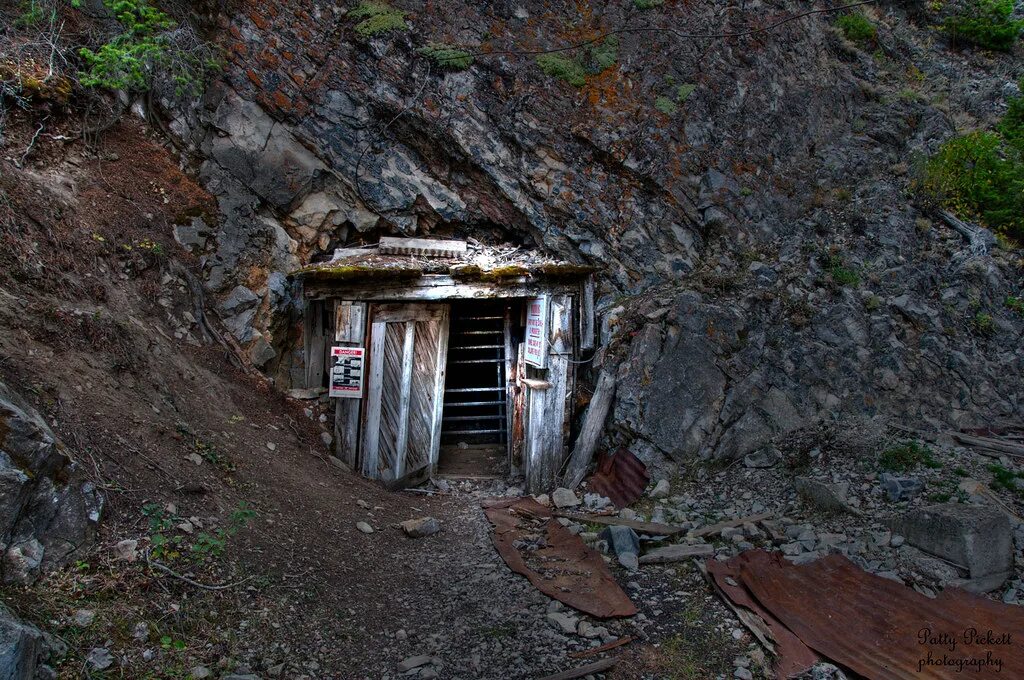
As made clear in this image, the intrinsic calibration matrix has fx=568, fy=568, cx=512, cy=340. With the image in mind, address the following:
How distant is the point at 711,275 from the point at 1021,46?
24.2ft

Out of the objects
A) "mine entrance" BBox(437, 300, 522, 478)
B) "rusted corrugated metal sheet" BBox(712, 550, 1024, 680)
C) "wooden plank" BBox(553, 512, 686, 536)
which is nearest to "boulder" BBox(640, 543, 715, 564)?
"wooden plank" BBox(553, 512, 686, 536)

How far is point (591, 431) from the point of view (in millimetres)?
6832

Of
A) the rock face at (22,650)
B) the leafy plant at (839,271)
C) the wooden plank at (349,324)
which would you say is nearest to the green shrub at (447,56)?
the wooden plank at (349,324)

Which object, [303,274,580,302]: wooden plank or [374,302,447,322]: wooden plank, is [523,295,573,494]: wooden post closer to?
[303,274,580,302]: wooden plank

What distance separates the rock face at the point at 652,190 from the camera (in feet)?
20.6

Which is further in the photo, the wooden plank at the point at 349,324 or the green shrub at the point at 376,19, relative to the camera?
the green shrub at the point at 376,19

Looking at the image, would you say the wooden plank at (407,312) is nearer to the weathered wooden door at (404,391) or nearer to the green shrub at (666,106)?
the weathered wooden door at (404,391)

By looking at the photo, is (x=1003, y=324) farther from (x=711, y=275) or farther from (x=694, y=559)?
(x=694, y=559)

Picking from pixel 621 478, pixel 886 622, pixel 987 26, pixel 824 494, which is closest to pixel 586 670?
pixel 886 622

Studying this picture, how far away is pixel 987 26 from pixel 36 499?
522 inches

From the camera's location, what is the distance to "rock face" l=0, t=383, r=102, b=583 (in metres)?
2.84

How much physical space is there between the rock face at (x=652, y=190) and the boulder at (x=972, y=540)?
178cm

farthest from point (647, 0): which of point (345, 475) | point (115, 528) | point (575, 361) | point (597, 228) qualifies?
point (115, 528)

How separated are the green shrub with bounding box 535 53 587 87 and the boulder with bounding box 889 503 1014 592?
631 cm
